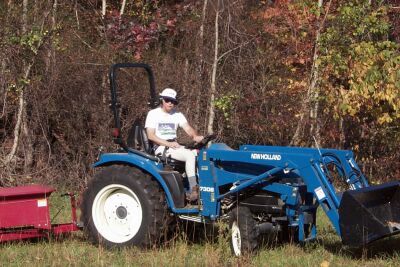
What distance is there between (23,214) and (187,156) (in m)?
1.90

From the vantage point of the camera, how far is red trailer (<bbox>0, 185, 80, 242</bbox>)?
873cm

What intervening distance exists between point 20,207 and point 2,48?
5213mm

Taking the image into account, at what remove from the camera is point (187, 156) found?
878 cm

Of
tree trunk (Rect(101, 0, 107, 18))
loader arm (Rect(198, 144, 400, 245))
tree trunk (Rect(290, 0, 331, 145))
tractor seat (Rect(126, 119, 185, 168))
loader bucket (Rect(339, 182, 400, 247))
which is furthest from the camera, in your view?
tree trunk (Rect(101, 0, 107, 18))

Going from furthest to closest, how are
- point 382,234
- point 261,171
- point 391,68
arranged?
point 391,68
point 261,171
point 382,234

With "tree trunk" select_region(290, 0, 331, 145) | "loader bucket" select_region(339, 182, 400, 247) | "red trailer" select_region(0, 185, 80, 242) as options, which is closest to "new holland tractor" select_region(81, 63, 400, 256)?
"loader bucket" select_region(339, 182, 400, 247)

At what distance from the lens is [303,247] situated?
866 centimetres

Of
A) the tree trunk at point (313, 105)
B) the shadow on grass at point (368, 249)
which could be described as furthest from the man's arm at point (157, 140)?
the tree trunk at point (313, 105)

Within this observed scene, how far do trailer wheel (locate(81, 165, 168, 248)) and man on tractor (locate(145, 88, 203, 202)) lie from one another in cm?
37

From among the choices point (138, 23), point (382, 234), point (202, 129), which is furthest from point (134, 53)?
point (382, 234)

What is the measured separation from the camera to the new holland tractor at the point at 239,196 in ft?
25.6

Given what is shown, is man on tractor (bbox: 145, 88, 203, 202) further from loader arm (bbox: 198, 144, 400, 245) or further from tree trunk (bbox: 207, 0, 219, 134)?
tree trunk (bbox: 207, 0, 219, 134)

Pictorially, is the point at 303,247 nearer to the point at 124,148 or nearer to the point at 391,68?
the point at 124,148

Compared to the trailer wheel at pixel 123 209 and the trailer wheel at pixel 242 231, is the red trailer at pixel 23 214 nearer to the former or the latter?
the trailer wheel at pixel 123 209
